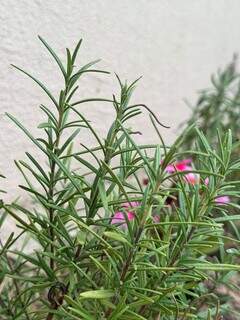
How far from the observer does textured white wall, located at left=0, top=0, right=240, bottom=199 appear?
1718 millimetres

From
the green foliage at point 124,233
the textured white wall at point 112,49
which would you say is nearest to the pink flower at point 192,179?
the green foliage at point 124,233

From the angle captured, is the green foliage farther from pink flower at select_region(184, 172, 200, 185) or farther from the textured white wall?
the textured white wall

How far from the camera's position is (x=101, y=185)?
0.95 m

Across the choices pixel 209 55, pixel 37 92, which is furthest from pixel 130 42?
pixel 209 55

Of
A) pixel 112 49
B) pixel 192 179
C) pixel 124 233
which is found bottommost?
pixel 124 233

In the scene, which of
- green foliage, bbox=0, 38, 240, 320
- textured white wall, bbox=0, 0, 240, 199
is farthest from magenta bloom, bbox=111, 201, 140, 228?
textured white wall, bbox=0, 0, 240, 199

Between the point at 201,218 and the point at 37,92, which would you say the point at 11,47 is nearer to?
the point at 37,92

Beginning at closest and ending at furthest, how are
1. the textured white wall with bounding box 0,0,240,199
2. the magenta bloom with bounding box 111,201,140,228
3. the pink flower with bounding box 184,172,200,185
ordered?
the magenta bloom with bounding box 111,201,140,228 → the pink flower with bounding box 184,172,200,185 → the textured white wall with bounding box 0,0,240,199

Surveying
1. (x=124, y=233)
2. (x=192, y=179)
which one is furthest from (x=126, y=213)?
(x=192, y=179)

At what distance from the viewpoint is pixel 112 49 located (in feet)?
7.27

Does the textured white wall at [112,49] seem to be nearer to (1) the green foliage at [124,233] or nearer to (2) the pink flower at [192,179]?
(2) the pink flower at [192,179]

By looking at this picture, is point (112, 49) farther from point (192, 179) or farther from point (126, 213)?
point (126, 213)

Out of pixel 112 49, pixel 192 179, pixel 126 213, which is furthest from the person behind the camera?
pixel 112 49

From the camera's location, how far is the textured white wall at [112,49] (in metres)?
1.72
